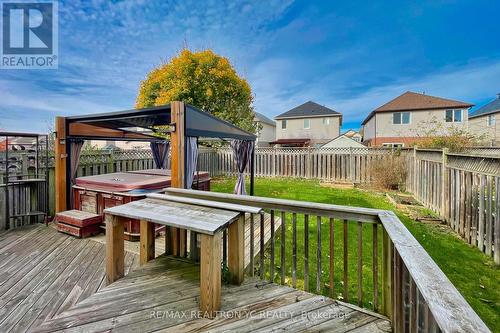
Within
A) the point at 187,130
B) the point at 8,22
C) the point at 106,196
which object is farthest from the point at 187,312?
the point at 8,22

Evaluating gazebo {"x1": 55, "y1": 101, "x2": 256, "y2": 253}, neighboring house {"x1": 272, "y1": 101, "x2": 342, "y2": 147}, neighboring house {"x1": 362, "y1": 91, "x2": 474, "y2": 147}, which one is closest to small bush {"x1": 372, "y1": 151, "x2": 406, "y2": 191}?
gazebo {"x1": 55, "y1": 101, "x2": 256, "y2": 253}

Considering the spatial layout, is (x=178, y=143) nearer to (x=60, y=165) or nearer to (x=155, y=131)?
(x=155, y=131)

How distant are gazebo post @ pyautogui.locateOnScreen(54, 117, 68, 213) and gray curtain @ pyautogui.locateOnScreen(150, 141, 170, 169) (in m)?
2.86

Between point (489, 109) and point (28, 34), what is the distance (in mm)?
33462

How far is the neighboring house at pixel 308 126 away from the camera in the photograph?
914 inches

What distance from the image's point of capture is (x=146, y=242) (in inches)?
115

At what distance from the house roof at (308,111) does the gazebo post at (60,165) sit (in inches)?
840

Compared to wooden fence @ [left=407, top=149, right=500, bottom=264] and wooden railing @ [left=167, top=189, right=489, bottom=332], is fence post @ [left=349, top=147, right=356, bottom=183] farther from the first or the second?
wooden railing @ [left=167, top=189, right=489, bottom=332]

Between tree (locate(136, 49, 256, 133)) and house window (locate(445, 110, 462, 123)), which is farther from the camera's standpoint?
house window (locate(445, 110, 462, 123))

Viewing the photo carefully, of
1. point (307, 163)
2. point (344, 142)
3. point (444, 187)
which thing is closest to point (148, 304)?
point (444, 187)

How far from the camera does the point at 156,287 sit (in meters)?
2.39

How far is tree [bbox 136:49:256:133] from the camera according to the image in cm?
1027

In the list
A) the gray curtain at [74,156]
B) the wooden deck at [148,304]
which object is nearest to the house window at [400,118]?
the wooden deck at [148,304]

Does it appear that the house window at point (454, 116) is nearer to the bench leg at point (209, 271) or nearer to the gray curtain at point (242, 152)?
the gray curtain at point (242, 152)
